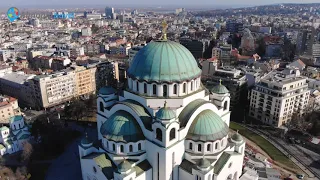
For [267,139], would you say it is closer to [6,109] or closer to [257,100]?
[257,100]

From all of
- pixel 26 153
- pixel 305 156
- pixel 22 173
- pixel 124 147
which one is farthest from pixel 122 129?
pixel 305 156

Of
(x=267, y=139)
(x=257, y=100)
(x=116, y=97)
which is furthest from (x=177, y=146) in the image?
(x=257, y=100)

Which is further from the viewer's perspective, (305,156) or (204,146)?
(305,156)

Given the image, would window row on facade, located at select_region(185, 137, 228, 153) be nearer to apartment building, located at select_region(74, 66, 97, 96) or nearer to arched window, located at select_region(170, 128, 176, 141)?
arched window, located at select_region(170, 128, 176, 141)

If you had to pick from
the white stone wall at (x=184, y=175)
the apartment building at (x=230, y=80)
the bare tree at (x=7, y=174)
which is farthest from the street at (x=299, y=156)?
the bare tree at (x=7, y=174)

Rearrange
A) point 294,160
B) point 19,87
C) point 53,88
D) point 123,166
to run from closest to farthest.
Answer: point 123,166
point 294,160
point 53,88
point 19,87

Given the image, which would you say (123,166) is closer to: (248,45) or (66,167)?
(66,167)

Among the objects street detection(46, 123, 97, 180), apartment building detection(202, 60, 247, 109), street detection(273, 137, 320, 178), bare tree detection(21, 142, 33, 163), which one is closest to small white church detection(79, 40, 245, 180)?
street detection(46, 123, 97, 180)
